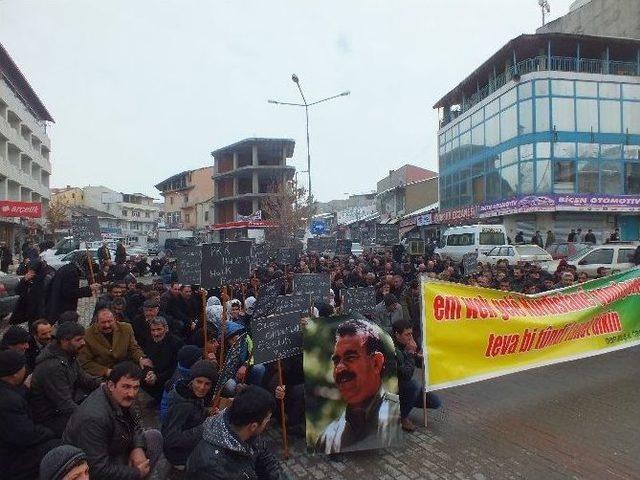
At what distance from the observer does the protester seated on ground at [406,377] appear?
5664mm

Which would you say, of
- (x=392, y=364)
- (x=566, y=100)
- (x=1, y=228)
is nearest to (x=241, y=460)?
(x=392, y=364)

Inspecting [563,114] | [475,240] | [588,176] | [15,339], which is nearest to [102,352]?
[15,339]

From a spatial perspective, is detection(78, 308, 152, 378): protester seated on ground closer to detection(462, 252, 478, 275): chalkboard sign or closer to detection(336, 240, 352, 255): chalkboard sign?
detection(462, 252, 478, 275): chalkboard sign

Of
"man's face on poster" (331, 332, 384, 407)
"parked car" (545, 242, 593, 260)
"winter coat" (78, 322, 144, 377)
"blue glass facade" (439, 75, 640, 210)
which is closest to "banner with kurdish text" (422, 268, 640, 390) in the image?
"man's face on poster" (331, 332, 384, 407)

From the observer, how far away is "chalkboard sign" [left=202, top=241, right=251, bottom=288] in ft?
23.3

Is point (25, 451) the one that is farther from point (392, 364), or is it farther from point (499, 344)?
point (499, 344)

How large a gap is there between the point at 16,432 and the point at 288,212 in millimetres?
34151

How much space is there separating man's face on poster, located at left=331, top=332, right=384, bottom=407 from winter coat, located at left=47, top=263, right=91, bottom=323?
5017mm

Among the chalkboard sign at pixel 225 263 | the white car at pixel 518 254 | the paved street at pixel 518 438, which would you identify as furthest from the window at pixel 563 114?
the chalkboard sign at pixel 225 263

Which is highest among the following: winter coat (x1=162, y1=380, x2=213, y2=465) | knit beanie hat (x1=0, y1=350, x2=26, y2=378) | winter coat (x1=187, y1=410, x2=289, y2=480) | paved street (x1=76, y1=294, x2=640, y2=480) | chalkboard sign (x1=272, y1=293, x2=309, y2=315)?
chalkboard sign (x1=272, y1=293, x2=309, y2=315)

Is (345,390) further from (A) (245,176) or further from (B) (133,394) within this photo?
(A) (245,176)

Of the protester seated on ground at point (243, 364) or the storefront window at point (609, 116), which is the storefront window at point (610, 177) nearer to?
the storefront window at point (609, 116)

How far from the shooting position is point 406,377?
565 centimetres

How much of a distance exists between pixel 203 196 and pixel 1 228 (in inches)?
1322
